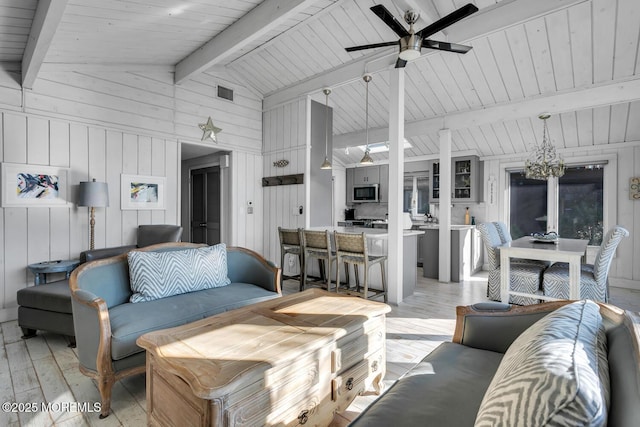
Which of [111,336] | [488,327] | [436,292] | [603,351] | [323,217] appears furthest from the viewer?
[323,217]

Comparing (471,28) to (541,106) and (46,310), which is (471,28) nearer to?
(541,106)

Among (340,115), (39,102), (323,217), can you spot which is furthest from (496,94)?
(39,102)

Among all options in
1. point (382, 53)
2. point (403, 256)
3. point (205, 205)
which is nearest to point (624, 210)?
point (403, 256)

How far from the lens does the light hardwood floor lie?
1895 millimetres

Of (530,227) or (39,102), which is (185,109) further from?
(530,227)

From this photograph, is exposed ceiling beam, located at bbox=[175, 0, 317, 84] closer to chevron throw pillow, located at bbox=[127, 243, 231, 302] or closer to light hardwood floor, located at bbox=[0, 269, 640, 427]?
chevron throw pillow, located at bbox=[127, 243, 231, 302]

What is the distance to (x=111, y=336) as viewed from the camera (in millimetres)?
1956

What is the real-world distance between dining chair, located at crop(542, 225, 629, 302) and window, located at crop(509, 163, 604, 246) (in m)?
2.54

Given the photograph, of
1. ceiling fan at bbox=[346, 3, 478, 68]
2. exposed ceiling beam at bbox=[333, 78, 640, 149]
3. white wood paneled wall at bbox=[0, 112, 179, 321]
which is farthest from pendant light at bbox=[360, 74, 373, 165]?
white wood paneled wall at bbox=[0, 112, 179, 321]

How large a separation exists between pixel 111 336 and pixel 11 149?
9.63ft

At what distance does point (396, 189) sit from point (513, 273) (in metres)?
1.79

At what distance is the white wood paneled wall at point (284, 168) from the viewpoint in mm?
5426

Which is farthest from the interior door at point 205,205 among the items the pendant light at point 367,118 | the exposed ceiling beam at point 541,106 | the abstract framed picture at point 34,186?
the exposed ceiling beam at point 541,106

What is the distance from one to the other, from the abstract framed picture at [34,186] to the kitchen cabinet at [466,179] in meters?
6.57
